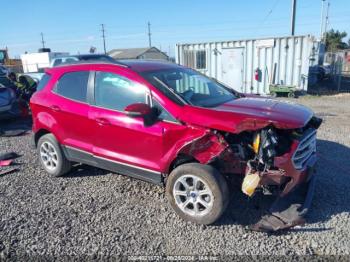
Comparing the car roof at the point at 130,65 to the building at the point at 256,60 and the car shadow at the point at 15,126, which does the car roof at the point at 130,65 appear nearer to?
the car shadow at the point at 15,126

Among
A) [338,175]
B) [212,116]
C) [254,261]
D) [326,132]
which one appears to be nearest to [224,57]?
[326,132]

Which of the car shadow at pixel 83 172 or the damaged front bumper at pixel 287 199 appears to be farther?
the car shadow at pixel 83 172

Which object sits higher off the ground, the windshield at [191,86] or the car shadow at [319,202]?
the windshield at [191,86]

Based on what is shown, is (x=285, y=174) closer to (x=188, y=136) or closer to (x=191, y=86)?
(x=188, y=136)

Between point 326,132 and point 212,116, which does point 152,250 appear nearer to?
point 212,116

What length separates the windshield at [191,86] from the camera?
3.80 m

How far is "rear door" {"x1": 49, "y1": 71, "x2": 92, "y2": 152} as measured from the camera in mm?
4262

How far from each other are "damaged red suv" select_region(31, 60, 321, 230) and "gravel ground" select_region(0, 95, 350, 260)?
0.75ft

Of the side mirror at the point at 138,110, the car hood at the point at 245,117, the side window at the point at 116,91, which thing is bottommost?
the car hood at the point at 245,117

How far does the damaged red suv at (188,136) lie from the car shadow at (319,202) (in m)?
0.23

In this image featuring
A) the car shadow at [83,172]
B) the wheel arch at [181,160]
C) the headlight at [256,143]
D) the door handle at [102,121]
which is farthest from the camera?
the car shadow at [83,172]

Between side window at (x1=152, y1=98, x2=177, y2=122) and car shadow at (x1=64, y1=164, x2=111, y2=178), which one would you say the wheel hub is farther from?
car shadow at (x1=64, y1=164, x2=111, y2=178)

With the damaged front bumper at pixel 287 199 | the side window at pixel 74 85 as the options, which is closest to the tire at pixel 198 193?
the damaged front bumper at pixel 287 199

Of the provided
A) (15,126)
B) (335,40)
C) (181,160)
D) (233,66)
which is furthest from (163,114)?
(335,40)
